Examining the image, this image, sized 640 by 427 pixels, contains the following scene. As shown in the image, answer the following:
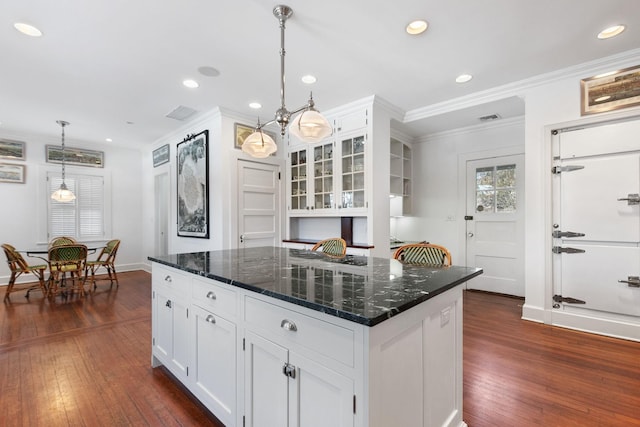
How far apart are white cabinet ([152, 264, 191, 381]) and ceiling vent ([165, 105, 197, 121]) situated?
269 cm

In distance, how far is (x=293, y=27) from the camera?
2.40m

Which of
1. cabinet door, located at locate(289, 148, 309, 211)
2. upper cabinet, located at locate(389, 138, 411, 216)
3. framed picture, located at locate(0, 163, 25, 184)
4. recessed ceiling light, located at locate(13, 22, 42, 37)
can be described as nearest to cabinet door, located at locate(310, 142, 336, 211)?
cabinet door, located at locate(289, 148, 309, 211)

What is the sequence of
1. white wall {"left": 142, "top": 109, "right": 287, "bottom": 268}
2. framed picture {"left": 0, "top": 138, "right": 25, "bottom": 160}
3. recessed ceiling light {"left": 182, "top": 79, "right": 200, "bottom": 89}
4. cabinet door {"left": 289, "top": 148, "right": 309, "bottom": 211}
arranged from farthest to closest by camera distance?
framed picture {"left": 0, "top": 138, "right": 25, "bottom": 160} → cabinet door {"left": 289, "top": 148, "right": 309, "bottom": 211} → white wall {"left": 142, "top": 109, "right": 287, "bottom": 268} → recessed ceiling light {"left": 182, "top": 79, "right": 200, "bottom": 89}

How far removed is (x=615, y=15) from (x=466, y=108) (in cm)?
164

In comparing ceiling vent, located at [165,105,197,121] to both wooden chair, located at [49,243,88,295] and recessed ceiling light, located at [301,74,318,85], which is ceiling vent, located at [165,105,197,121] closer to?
recessed ceiling light, located at [301,74,318,85]

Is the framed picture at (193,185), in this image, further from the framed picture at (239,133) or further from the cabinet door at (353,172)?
the cabinet door at (353,172)

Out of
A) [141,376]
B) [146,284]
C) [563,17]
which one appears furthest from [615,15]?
[146,284]

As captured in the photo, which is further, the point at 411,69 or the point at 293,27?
the point at 411,69

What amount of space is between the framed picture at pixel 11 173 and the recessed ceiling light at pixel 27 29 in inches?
173

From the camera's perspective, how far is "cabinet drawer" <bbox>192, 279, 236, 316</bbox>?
5.28ft

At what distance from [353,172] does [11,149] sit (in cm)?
628

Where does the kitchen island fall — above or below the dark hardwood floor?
above

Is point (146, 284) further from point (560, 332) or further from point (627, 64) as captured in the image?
point (627, 64)

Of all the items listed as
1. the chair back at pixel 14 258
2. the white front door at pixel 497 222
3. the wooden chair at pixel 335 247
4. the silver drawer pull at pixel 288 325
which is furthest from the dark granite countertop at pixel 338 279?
the chair back at pixel 14 258
